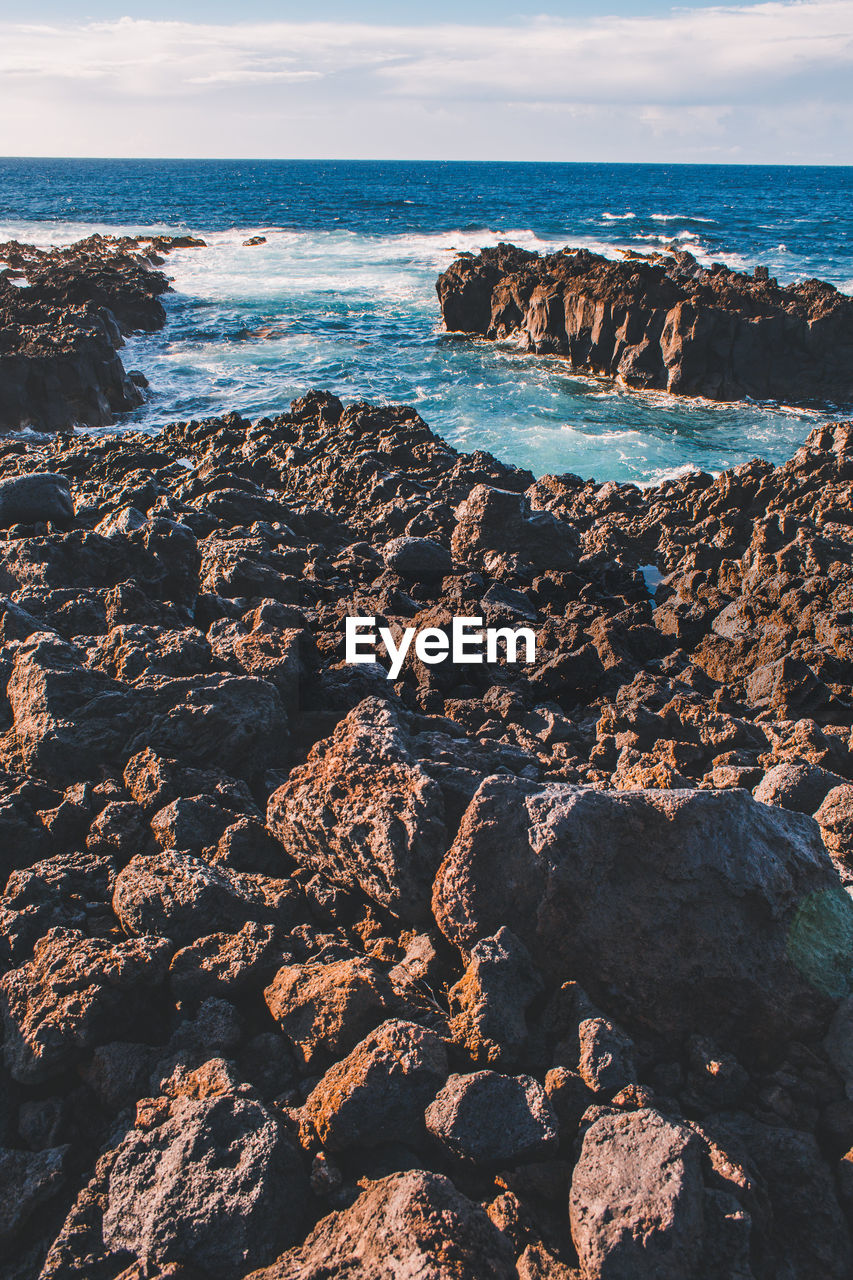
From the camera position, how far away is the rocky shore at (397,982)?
2.56 metres

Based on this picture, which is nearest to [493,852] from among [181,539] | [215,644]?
[215,644]

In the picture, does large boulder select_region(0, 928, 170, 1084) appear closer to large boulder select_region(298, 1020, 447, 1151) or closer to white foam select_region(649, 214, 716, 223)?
large boulder select_region(298, 1020, 447, 1151)

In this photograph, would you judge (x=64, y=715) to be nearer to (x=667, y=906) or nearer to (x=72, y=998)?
(x=72, y=998)

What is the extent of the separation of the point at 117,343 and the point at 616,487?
17.9 metres

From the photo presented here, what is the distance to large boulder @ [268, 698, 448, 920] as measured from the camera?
3.61m

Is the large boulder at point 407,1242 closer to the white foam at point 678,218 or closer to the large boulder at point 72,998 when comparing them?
the large boulder at point 72,998

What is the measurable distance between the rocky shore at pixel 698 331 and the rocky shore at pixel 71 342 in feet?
43.1

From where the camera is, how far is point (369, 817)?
3.77 meters

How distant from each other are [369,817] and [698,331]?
2144 centimetres

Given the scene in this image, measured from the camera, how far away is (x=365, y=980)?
3.17 meters

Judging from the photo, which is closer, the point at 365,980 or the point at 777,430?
the point at 365,980

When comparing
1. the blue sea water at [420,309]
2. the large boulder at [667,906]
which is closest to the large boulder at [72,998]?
the large boulder at [667,906]

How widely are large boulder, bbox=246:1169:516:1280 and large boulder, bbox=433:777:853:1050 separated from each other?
101cm

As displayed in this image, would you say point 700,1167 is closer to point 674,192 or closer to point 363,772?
point 363,772
